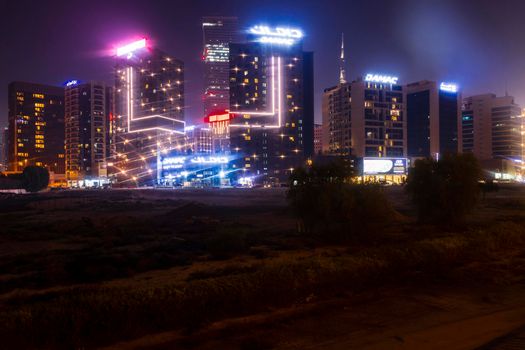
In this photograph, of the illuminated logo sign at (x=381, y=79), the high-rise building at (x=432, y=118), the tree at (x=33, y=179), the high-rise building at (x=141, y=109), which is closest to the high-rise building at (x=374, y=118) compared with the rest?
the illuminated logo sign at (x=381, y=79)

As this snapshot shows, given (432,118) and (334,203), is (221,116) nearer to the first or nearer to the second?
(432,118)

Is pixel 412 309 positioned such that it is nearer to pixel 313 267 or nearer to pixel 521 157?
pixel 313 267

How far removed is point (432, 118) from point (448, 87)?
16693 millimetres

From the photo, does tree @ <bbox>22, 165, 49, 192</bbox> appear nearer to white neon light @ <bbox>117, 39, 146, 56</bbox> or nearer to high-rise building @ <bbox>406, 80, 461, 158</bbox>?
white neon light @ <bbox>117, 39, 146, 56</bbox>

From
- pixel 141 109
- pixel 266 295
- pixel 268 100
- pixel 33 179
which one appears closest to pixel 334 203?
pixel 266 295

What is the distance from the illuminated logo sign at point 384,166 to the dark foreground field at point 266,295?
10074cm

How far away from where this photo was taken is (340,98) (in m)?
160

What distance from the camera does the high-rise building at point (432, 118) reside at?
15775 cm

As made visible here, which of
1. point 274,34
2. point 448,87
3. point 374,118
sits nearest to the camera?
point 374,118

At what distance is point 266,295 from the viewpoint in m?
13.0

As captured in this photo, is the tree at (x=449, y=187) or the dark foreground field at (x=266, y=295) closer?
the dark foreground field at (x=266, y=295)

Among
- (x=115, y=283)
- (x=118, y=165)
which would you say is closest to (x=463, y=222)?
(x=115, y=283)

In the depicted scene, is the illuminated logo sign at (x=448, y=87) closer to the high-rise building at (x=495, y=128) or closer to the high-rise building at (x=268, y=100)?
the high-rise building at (x=495, y=128)

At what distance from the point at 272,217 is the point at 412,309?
28.1m
